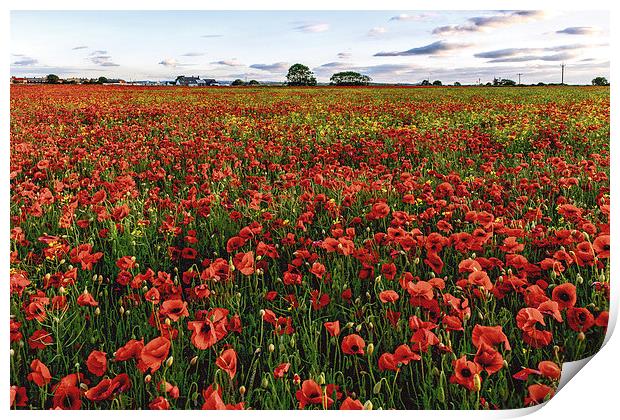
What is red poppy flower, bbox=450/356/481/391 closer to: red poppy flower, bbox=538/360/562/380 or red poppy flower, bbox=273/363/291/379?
red poppy flower, bbox=538/360/562/380

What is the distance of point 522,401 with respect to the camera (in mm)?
1656

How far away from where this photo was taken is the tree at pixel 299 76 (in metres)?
2.84

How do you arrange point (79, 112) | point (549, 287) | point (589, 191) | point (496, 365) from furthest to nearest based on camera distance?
point (79, 112), point (589, 191), point (549, 287), point (496, 365)

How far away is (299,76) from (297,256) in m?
1.20

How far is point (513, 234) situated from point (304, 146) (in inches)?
79.4

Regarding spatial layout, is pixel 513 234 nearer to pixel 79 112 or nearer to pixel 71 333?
pixel 71 333

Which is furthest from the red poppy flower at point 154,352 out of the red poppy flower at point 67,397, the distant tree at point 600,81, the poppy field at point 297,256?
the distant tree at point 600,81

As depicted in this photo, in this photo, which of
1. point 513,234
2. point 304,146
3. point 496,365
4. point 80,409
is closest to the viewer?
point 496,365

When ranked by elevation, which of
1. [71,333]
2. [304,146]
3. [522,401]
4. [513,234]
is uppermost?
[304,146]

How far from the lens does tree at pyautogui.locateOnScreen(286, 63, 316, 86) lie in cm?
284

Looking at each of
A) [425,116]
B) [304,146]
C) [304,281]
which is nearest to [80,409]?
[304,281]

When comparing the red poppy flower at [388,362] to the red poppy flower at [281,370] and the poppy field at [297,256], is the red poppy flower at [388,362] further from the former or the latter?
the red poppy flower at [281,370]

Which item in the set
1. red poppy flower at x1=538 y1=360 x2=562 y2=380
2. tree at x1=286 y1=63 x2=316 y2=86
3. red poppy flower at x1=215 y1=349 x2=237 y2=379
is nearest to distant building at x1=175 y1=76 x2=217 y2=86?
tree at x1=286 y1=63 x2=316 y2=86

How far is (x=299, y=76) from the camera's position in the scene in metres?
2.89
